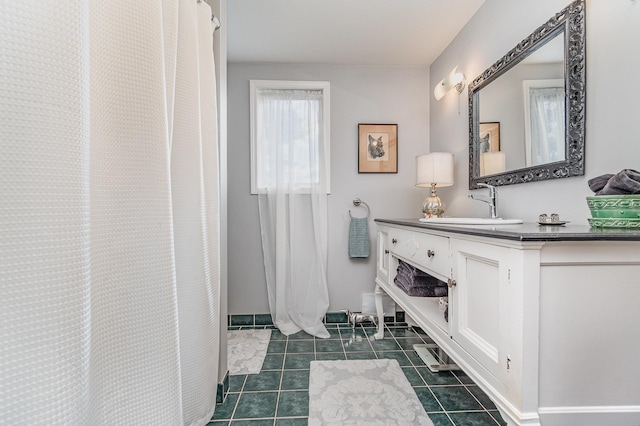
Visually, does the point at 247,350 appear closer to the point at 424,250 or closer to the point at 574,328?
the point at 424,250

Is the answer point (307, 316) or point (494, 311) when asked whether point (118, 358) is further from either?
point (307, 316)

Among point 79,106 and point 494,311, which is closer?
point 79,106

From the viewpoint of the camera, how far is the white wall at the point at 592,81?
3.09 ft

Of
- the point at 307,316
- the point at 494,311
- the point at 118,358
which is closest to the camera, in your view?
the point at 118,358

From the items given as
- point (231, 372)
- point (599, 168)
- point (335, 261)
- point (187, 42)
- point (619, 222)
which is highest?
point (187, 42)

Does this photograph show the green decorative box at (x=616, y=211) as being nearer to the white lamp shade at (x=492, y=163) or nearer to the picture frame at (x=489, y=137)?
the white lamp shade at (x=492, y=163)

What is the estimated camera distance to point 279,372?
171 centimetres

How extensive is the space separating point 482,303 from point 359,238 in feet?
5.01

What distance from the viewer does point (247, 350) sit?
1987 mm

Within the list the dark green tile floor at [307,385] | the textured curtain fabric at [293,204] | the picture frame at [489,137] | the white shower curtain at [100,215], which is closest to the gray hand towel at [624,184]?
the picture frame at [489,137]

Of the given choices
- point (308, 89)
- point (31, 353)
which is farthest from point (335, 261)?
point (31, 353)

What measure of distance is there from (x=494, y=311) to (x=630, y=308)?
0.31 metres

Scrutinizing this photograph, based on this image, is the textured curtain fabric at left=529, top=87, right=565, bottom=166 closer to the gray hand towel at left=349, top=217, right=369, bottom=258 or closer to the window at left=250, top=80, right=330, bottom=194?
the gray hand towel at left=349, top=217, right=369, bottom=258

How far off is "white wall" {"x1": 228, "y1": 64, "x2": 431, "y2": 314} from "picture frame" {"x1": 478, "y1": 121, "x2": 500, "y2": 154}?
0.77 metres
